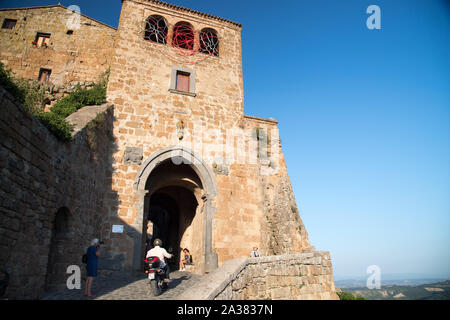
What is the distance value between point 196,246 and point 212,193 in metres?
2.63

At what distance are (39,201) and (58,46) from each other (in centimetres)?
1037

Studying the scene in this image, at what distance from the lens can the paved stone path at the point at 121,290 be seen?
650 cm

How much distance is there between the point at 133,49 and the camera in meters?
12.5

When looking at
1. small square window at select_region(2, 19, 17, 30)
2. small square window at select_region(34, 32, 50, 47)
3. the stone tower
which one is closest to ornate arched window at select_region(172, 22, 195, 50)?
the stone tower

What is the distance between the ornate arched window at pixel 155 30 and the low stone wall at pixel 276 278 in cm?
1030

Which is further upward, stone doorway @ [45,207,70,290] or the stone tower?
the stone tower

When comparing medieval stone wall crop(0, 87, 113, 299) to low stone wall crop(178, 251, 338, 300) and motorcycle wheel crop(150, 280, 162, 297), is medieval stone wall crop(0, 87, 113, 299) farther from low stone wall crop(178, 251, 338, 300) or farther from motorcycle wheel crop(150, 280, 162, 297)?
low stone wall crop(178, 251, 338, 300)

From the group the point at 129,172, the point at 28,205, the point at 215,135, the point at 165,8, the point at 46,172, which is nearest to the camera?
the point at 28,205

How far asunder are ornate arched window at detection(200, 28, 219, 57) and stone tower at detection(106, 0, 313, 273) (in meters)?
0.05

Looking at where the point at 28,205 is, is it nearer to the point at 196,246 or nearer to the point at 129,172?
the point at 129,172

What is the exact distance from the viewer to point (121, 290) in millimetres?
7418

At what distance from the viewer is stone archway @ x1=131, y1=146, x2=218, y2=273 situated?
1065cm

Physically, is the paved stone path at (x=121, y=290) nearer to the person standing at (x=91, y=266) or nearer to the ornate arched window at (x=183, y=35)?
the person standing at (x=91, y=266)
